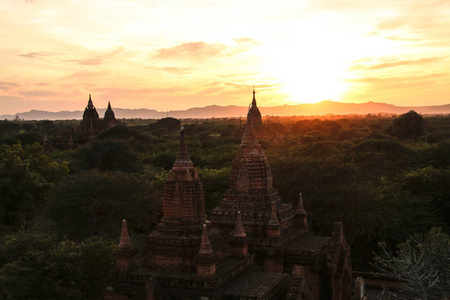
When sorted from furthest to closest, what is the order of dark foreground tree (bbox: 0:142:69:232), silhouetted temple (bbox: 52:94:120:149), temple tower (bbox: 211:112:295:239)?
silhouetted temple (bbox: 52:94:120:149)
dark foreground tree (bbox: 0:142:69:232)
temple tower (bbox: 211:112:295:239)

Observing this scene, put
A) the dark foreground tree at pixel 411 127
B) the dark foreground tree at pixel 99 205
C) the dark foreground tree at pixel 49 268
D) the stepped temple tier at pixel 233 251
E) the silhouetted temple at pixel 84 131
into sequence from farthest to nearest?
the dark foreground tree at pixel 411 127, the silhouetted temple at pixel 84 131, the dark foreground tree at pixel 99 205, the dark foreground tree at pixel 49 268, the stepped temple tier at pixel 233 251

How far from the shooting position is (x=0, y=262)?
1914cm

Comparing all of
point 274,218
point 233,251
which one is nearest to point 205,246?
point 233,251

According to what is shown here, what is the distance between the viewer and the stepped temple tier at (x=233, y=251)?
1516 centimetres

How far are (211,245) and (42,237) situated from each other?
28.5 feet

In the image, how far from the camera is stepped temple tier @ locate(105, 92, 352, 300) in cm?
1516

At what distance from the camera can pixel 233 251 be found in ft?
59.0

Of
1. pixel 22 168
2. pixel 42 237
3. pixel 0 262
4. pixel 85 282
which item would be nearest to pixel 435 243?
pixel 85 282

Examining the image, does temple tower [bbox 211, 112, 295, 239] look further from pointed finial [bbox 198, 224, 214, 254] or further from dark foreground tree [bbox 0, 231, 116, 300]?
dark foreground tree [bbox 0, 231, 116, 300]

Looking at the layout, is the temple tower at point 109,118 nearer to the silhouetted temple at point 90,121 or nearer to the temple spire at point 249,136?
the silhouetted temple at point 90,121

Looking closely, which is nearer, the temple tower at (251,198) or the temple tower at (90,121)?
the temple tower at (251,198)

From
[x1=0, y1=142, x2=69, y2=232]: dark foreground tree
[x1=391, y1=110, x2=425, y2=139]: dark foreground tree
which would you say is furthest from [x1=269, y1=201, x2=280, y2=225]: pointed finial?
[x1=391, y1=110, x2=425, y2=139]: dark foreground tree

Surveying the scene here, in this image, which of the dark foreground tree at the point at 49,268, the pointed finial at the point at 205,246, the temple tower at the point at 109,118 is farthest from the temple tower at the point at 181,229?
the temple tower at the point at 109,118

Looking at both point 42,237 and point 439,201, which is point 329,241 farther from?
point 439,201
